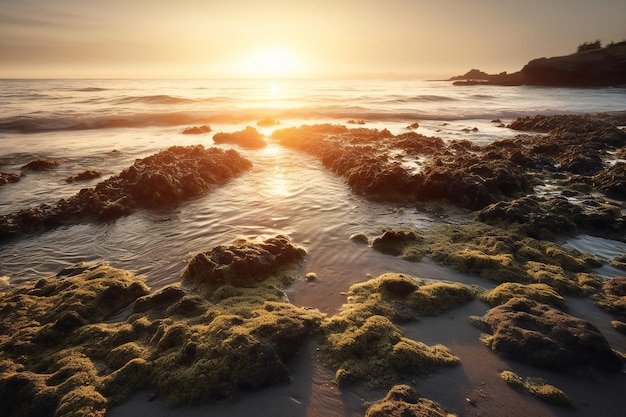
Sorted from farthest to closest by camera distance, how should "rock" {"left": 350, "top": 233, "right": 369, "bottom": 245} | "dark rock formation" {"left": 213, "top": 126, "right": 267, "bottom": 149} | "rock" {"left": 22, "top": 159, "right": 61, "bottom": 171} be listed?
"dark rock formation" {"left": 213, "top": 126, "right": 267, "bottom": 149}, "rock" {"left": 22, "top": 159, "right": 61, "bottom": 171}, "rock" {"left": 350, "top": 233, "right": 369, "bottom": 245}

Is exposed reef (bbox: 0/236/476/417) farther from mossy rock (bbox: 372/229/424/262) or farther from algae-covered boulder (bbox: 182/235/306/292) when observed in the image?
mossy rock (bbox: 372/229/424/262)

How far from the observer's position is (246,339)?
5.43 metres

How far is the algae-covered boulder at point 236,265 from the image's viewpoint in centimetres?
751

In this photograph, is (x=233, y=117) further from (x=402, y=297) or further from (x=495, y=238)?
(x=402, y=297)

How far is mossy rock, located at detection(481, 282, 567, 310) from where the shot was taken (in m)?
6.69

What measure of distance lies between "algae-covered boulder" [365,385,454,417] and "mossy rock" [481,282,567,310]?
3097mm

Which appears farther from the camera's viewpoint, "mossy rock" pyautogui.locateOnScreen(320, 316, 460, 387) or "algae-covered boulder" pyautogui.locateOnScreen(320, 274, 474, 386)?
"algae-covered boulder" pyautogui.locateOnScreen(320, 274, 474, 386)

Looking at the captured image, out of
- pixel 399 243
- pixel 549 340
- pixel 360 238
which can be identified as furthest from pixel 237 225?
pixel 549 340

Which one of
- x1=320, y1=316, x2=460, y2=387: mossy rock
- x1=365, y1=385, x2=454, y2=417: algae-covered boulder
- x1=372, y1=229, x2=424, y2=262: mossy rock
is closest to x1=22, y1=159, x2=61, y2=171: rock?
x1=372, y1=229, x2=424, y2=262: mossy rock

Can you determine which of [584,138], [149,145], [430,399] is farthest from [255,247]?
[584,138]

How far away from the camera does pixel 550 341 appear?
5.40m

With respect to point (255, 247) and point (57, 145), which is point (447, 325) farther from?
point (57, 145)

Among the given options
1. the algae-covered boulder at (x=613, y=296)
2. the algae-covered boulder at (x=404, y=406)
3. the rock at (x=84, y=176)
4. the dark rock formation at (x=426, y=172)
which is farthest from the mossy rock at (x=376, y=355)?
the rock at (x=84, y=176)

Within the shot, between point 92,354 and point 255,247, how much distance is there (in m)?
3.91
